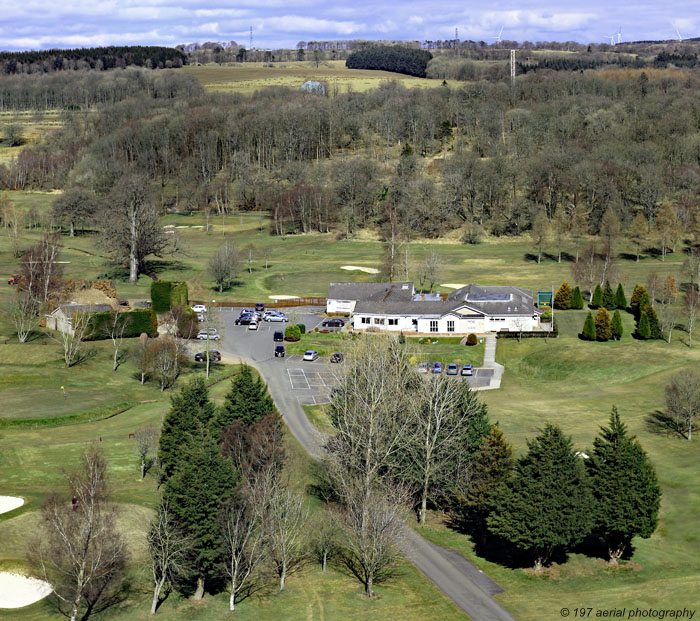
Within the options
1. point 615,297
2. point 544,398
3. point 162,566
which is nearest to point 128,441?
point 162,566

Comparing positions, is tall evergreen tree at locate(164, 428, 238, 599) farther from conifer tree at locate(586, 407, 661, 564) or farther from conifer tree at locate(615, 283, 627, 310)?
conifer tree at locate(615, 283, 627, 310)

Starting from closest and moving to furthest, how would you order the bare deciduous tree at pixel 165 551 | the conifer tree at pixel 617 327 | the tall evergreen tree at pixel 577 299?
1. the bare deciduous tree at pixel 165 551
2. the conifer tree at pixel 617 327
3. the tall evergreen tree at pixel 577 299

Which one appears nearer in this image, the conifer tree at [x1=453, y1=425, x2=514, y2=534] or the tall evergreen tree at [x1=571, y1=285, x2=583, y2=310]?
the conifer tree at [x1=453, y1=425, x2=514, y2=534]

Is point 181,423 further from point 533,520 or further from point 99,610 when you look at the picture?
point 533,520

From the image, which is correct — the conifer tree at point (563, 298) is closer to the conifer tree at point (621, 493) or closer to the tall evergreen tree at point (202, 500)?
the conifer tree at point (621, 493)

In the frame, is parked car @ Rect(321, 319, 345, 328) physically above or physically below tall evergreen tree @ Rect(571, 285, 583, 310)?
below

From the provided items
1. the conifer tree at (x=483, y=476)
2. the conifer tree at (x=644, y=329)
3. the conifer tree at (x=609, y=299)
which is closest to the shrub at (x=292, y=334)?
the conifer tree at (x=644, y=329)

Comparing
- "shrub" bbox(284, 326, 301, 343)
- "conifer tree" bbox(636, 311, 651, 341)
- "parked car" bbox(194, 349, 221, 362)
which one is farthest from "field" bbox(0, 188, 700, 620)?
"parked car" bbox(194, 349, 221, 362)
